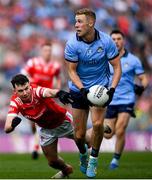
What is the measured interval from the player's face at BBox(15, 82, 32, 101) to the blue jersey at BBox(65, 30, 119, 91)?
0.89m

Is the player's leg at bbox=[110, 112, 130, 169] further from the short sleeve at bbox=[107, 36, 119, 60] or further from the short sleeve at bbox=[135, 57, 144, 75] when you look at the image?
the short sleeve at bbox=[107, 36, 119, 60]

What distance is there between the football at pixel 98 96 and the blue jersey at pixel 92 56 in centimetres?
49

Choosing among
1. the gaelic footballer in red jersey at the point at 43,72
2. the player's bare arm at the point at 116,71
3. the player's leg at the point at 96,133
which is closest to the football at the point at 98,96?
the player's leg at the point at 96,133

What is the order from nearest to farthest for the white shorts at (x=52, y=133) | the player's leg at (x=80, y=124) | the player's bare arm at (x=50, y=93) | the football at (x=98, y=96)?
1. the player's bare arm at (x=50, y=93)
2. the football at (x=98, y=96)
3. the white shorts at (x=52, y=133)
4. the player's leg at (x=80, y=124)

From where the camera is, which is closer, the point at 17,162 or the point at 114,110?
the point at 114,110

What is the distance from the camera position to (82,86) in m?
10.6

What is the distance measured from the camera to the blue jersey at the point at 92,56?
10.6 meters

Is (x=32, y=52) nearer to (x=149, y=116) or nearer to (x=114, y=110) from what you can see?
(x=149, y=116)

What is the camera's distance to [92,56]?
10602 mm

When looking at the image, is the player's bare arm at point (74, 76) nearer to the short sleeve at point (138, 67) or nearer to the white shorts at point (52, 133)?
the white shorts at point (52, 133)

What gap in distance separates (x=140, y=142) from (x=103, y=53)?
32.4 feet

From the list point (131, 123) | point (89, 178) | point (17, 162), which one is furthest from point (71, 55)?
point (131, 123)

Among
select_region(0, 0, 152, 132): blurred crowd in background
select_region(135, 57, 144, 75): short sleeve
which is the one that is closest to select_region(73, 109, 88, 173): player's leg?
select_region(135, 57, 144, 75): short sleeve

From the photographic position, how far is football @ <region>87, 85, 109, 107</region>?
10.3 metres
